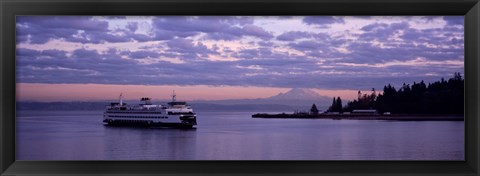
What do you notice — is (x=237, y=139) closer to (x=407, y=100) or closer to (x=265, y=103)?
(x=265, y=103)

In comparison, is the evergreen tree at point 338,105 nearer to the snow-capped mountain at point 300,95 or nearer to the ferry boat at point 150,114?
the snow-capped mountain at point 300,95

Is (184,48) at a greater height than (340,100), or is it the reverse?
(184,48)

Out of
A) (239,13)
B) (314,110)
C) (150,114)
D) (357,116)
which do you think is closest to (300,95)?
(314,110)

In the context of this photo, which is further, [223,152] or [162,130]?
[162,130]

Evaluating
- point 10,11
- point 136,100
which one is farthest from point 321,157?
point 10,11

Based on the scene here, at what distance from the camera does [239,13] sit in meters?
2.69

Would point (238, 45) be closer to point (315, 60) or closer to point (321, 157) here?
point (315, 60)

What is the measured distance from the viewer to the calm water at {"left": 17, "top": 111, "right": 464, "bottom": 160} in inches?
109

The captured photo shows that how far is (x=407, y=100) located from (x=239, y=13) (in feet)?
2.83

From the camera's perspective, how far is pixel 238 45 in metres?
2.88

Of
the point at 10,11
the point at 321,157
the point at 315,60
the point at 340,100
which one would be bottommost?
the point at 321,157

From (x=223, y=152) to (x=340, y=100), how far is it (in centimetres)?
58

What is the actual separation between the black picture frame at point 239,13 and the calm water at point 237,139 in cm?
5

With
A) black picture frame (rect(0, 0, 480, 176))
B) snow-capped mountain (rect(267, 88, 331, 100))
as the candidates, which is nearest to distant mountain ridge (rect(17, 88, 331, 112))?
snow-capped mountain (rect(267, 88, 331, 100))
